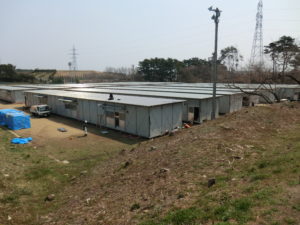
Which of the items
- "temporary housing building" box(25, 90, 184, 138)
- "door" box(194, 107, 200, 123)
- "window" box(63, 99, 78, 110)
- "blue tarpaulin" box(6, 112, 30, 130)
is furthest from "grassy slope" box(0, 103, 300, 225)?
"window" box(63, 99, 78, 110)

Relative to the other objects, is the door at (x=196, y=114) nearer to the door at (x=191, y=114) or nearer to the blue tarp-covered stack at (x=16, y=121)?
the door at (x=191, y=114)

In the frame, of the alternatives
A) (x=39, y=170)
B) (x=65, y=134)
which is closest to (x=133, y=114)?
(x=65, y=134)

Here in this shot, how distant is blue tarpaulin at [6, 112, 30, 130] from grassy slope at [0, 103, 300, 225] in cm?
977

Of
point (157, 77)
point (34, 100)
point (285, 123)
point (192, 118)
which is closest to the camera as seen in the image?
point (285, 123)

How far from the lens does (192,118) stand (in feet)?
78.7

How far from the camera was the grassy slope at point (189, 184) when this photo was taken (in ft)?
17.0

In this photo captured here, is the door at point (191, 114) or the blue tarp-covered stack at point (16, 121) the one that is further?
the door at point (191, 114)

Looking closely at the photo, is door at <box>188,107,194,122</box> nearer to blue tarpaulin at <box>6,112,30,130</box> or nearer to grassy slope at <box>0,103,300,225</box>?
grassy slope at <box>0,103,300,225</box>

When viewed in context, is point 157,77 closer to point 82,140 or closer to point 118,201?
point 82,140

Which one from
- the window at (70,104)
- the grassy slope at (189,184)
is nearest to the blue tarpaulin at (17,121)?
the window at (70,104)

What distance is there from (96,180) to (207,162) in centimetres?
512

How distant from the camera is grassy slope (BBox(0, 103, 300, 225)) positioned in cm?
519

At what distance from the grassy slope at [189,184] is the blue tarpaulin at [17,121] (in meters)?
9.77

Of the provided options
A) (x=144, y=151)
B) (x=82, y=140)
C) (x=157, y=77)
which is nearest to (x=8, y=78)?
(x=157, y=77)
